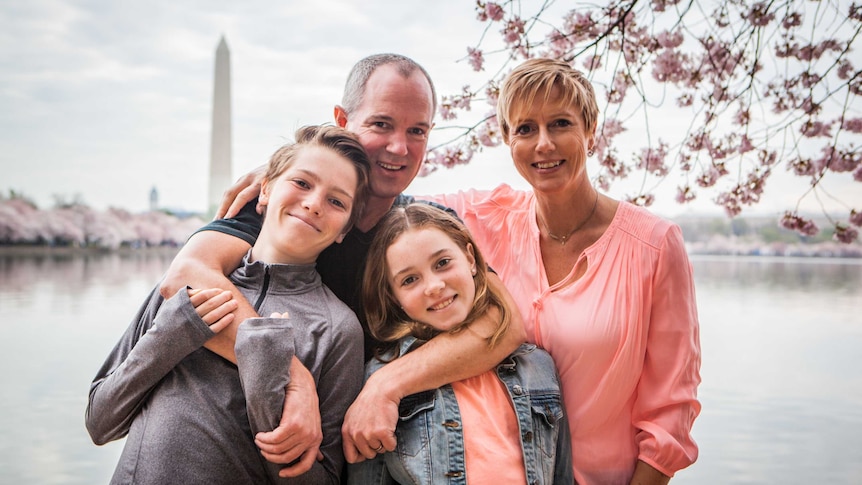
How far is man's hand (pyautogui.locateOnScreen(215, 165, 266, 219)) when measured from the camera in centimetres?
166

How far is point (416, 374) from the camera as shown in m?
1.44

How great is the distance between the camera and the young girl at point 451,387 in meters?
1.38

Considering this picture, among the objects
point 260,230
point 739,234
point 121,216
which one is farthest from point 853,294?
point 121,216

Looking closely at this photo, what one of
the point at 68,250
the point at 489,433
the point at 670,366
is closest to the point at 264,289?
the point at 489,433

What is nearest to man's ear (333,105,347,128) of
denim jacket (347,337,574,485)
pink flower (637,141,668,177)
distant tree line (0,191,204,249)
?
denim jacket (347,337,574,485)

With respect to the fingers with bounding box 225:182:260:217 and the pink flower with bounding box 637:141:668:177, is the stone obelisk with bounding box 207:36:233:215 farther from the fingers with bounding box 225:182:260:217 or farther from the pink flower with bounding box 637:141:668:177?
the fingers with bounding box 225:182:260:217

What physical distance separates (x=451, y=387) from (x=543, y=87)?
0.79 metres

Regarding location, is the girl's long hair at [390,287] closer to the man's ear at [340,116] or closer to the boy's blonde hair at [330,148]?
the boy's blonde hair at [330,148]

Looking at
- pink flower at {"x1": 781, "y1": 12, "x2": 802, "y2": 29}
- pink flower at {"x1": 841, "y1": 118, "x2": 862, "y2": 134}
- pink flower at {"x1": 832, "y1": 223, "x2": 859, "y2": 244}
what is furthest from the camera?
pink flower at {"x1": 841, "y1": 118, "x2": 862, "y2": 134}

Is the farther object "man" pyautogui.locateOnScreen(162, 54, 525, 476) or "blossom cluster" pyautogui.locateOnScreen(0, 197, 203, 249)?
"blossom cluster" pyautogui.locateOnScreen(0, 197, 203, 249)

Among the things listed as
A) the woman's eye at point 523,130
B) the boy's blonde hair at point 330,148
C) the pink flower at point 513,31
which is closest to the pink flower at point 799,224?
the pink flower at point 513,31

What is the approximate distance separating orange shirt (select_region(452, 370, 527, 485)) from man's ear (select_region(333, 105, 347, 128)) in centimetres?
97

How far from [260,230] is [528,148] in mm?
744

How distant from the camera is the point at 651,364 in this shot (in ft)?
5.41
